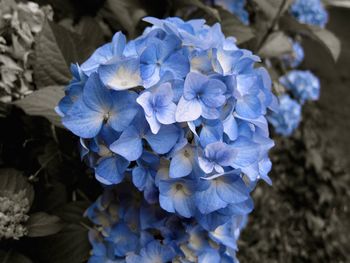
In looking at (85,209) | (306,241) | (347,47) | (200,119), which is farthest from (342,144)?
(200,119)

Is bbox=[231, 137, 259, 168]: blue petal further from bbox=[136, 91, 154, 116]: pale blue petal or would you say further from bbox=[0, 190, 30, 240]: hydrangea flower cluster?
bbox=[0, 190, 30, 240]: hydrangea flower cluster

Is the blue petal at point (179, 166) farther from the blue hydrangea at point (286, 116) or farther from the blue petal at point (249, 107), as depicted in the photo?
the blue hydrangea at point (286, 116)

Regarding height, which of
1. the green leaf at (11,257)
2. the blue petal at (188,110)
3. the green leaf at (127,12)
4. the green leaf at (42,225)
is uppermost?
the blue petal at (188,110)

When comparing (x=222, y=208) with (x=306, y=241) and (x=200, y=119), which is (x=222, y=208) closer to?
(x=200, y=119)

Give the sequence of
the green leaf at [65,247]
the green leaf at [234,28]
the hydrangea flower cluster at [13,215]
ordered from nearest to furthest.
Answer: the hydrangea flower cluster at [13,215] → the green leaf at [65,247] → the green leaf at [234,28]

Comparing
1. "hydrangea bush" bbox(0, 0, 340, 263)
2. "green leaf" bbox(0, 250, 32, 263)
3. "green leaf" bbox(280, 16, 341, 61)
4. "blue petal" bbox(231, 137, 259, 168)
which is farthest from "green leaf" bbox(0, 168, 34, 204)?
"green leaf" bbox(280, 16, 341, 61)

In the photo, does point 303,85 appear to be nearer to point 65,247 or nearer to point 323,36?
point 323,36

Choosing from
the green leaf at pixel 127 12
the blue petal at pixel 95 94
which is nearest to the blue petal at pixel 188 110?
the blue petal at pixel 95 94

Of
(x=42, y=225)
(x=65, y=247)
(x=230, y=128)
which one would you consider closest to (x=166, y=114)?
(x=230, y=128)
